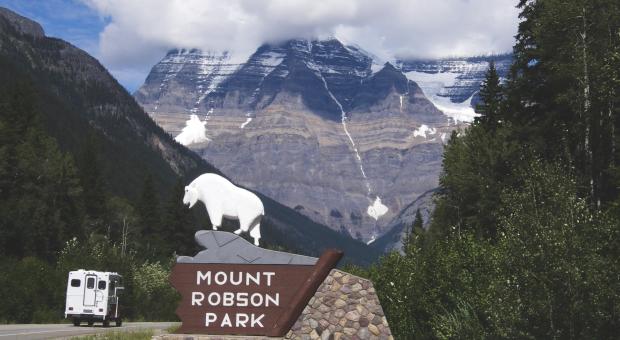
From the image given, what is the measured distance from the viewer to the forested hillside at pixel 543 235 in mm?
16859

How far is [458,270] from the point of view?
22781mm

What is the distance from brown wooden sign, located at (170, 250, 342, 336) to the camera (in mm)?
18953

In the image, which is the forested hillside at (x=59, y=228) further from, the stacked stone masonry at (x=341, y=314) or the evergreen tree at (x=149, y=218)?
the stacked stone masonry at (x=341, y=314)

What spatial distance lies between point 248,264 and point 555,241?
23.6 feet

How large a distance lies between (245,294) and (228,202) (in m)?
3.32

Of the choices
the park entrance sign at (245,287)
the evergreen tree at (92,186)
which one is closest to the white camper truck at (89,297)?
the park entrance sign at (245,287)

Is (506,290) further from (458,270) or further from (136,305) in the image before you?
(136,305)

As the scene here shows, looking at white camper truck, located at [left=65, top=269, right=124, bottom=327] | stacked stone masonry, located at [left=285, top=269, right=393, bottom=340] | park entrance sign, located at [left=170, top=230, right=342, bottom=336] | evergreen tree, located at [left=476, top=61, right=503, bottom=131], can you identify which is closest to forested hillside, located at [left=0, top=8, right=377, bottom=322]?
white camper truck, located at [left=65, top=269, right=124, bottom=327]

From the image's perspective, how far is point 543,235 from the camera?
1697 cm

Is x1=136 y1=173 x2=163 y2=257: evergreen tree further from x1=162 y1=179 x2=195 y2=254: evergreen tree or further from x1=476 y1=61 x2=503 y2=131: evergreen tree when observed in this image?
x1=476 y1=61 x2=503 y2=131: evergreen tree

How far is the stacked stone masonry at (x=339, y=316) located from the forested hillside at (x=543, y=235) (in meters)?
2.45

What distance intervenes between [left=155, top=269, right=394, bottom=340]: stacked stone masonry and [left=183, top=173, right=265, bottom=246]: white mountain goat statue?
10.00 ft

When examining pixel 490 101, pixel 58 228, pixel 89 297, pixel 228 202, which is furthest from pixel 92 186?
pixel 228 202

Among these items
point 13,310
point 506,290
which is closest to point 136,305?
point 13,310
